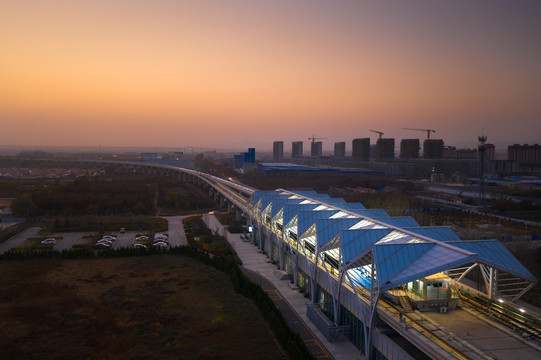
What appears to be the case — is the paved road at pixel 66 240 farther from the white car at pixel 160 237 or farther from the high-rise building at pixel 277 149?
the high-rise building at pixel 277 149

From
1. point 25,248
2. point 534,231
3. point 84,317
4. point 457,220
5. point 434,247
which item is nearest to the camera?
point 434,247

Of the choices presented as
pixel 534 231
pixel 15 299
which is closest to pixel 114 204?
pixel 15 299

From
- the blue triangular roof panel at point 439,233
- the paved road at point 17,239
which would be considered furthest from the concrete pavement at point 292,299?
the paved road at point 17,239

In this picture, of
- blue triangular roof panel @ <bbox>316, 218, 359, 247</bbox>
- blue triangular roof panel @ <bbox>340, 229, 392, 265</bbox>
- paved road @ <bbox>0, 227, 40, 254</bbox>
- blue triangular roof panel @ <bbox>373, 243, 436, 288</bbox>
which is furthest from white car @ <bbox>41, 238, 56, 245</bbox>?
blue triangular roof panel @ <bbox>373, 243, 436, 288</bbox>

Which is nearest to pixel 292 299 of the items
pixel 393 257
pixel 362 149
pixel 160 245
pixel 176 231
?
pixel 393 257

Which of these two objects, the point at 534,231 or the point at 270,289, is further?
the point at 534,231

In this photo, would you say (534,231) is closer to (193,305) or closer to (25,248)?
(193,305)

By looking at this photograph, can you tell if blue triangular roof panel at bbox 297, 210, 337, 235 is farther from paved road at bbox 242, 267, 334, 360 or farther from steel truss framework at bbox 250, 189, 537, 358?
paved road at bbox 242, 267, 334, 360
